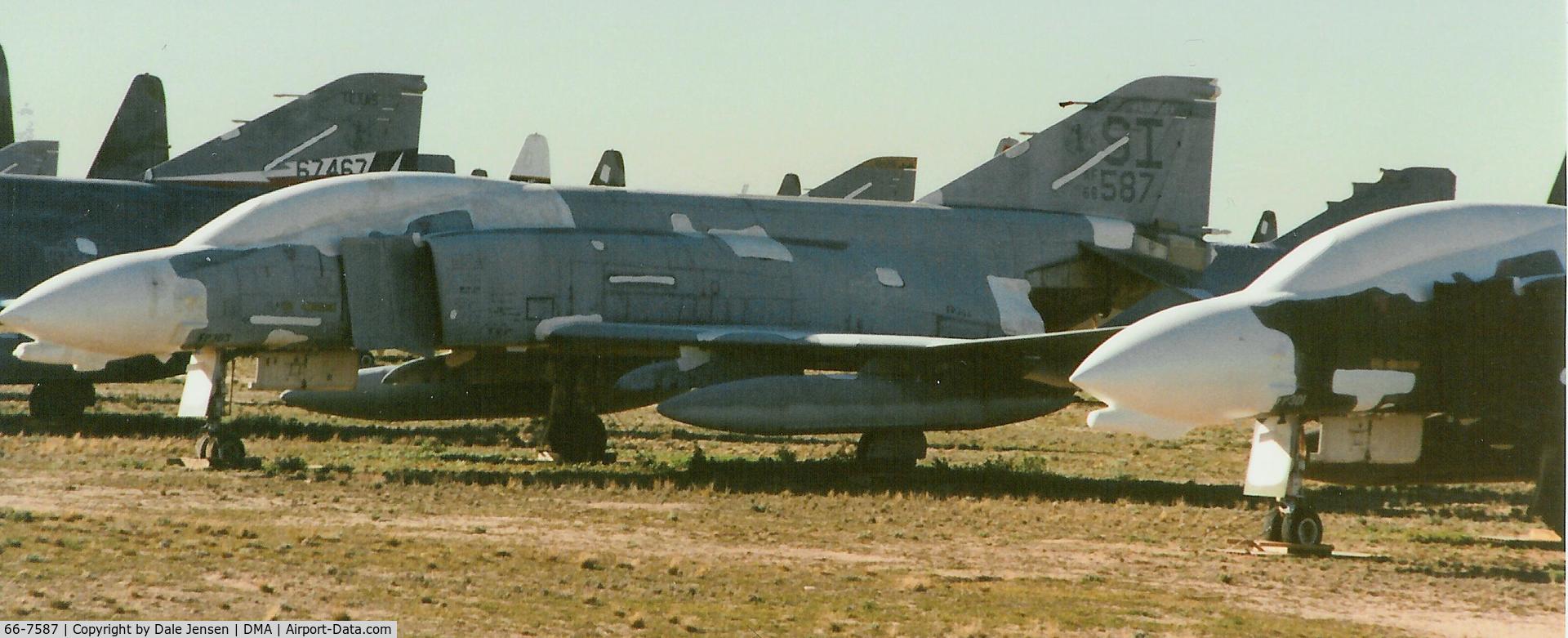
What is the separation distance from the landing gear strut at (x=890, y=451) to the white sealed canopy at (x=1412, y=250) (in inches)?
263

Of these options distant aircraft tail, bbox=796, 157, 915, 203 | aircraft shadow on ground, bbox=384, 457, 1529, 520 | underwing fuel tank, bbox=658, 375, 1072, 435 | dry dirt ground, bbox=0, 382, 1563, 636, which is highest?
distant aircraft tail, bbox=796, 157, 915, 203

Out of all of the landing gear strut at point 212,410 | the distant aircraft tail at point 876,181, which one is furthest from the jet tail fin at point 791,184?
the landing gear strut at point 212,410

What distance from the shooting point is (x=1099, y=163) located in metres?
20.7

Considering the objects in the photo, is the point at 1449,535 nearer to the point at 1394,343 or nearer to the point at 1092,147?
the point at 1394,343

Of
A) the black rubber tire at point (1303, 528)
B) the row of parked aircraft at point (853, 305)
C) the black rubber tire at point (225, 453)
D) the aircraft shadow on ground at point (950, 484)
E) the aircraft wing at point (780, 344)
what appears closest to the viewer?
the row of parked aircraft at point (853, 305)

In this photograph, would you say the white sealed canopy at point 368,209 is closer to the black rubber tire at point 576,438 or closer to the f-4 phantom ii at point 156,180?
the black rubber tire at point 576,438

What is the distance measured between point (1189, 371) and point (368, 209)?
30.4 feet

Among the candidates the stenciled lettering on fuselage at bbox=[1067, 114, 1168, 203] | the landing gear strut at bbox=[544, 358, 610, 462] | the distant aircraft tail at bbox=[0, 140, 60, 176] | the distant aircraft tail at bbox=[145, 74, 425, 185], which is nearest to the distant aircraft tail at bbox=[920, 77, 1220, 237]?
the stenciled lettering on fuselage at bbox=[1067, 114, 1168, 203]

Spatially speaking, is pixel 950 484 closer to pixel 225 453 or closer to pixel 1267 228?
pixel 225 453

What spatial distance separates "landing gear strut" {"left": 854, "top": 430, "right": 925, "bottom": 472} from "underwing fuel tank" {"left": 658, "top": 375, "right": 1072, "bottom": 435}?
631 mm

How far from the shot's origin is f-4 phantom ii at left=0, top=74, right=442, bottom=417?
21.4 metres

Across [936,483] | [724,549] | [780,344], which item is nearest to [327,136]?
[780,344]

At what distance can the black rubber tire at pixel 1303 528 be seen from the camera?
11.8 metres

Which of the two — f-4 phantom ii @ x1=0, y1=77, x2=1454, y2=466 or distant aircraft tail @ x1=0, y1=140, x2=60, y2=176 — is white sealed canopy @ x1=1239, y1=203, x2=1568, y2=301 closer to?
f-4 phantom ii @ x1=0, y1=77, x2=1454, y2=466
